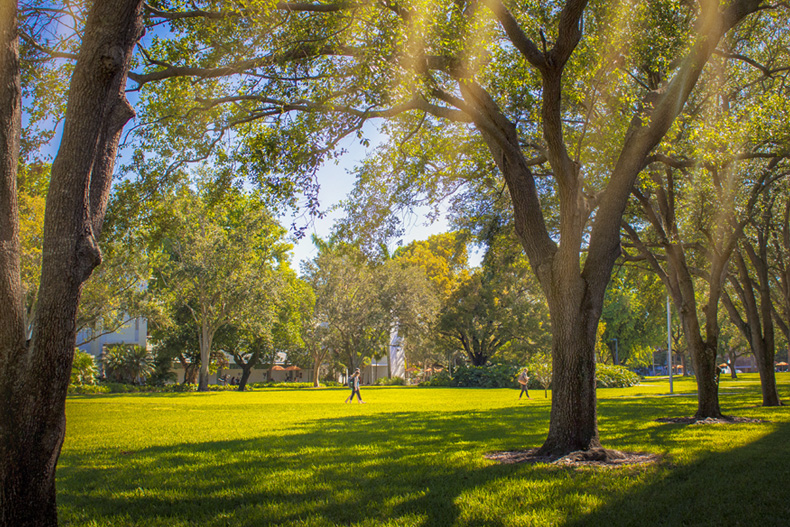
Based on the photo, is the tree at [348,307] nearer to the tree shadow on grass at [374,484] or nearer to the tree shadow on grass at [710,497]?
the tree shadow on grass at [374,484]

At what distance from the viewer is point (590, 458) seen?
7488mm

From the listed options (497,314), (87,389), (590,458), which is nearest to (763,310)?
(590,458)

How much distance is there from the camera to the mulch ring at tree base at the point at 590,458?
7.29 m

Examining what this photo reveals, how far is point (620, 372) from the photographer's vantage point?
38094 mm

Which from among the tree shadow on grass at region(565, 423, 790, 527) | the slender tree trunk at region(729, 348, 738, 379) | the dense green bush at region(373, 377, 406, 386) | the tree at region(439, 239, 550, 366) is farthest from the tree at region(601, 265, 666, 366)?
the tree shadow on grass at region(565, 423, 790, 527)

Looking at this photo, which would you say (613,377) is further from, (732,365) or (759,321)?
(732,365)

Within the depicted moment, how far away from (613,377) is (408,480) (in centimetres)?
3470

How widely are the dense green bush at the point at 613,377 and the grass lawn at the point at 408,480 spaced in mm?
25479

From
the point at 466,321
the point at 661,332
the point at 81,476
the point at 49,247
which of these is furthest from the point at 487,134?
the point at 661,332

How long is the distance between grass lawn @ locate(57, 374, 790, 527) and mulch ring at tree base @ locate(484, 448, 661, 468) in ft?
1.01

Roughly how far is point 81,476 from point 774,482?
8.60m

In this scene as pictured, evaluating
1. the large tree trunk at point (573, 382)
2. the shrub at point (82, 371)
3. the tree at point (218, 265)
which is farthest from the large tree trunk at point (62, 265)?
the shrub at point (82, 371)

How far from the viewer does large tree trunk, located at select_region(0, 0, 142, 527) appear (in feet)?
13.0

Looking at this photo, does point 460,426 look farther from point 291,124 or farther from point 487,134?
point 291,124
